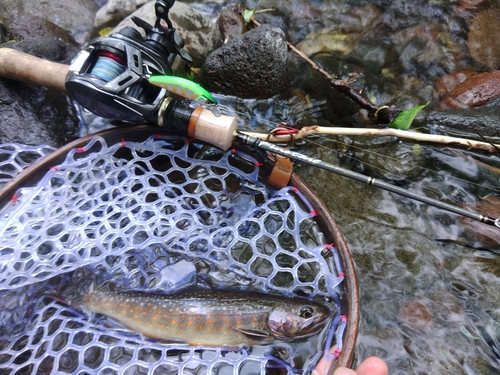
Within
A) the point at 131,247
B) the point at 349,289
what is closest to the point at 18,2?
the point at 131,247

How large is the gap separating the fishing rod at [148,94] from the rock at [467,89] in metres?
1.66

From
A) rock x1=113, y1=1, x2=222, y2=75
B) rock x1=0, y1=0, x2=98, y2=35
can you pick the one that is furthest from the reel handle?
rock x1=0, y1=0, x2=98, y2=35

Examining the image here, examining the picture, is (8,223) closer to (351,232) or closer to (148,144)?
(148,144)

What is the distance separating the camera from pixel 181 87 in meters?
Result: 2.13

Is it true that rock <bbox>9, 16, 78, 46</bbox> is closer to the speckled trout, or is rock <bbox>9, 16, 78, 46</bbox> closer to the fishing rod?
the fishing rod

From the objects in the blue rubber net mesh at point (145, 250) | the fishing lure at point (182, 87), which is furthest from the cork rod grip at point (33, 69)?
the fishing lure at point (182, 87)

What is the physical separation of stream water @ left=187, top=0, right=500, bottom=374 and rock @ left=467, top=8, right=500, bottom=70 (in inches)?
4.1

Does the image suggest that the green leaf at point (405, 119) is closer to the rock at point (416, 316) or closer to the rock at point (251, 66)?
the rock at point (251, 66)

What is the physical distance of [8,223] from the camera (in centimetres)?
223

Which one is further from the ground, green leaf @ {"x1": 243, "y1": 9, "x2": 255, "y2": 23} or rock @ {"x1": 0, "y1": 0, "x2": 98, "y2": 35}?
green leaf @ {"x1": 243, "y1": 9, "x2": 255, "y2": 23}

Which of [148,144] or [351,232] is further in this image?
[351,232]

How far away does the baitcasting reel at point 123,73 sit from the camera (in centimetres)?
212

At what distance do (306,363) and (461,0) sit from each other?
4.36 meters

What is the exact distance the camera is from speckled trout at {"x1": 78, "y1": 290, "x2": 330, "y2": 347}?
80.8 inches
